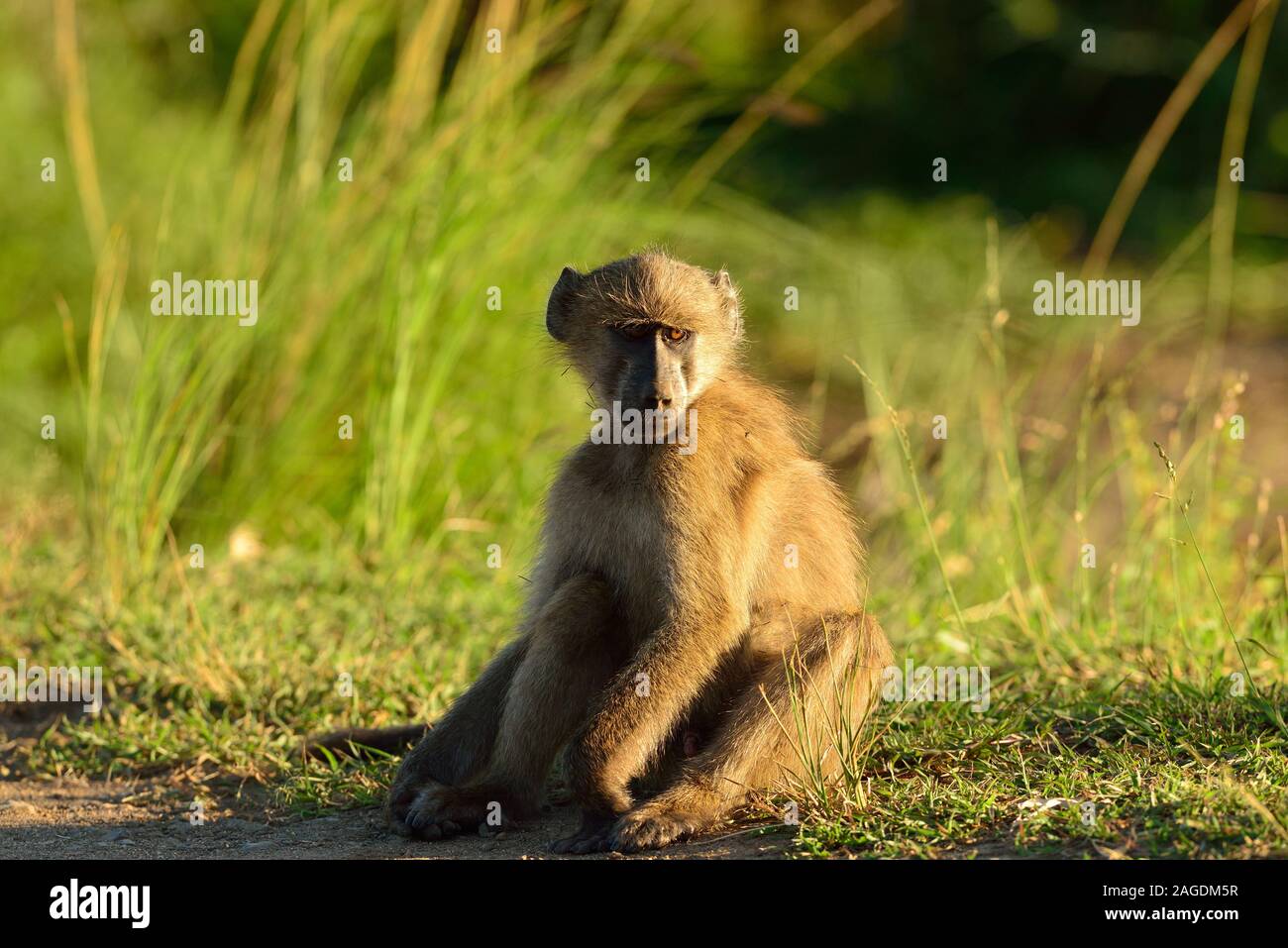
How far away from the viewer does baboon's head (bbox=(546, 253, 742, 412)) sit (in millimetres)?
4242

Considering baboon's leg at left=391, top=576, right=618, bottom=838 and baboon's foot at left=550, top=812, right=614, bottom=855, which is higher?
baboon's leg at left=391, top=576, right=618, bottom=838

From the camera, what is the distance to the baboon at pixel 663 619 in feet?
13.4

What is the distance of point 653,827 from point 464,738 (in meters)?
0.79

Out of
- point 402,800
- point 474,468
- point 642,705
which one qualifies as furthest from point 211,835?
point 474,468

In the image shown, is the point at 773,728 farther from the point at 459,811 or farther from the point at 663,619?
the point at 459,811

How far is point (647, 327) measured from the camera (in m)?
4.33

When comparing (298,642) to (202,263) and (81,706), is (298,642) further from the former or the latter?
(202,263)

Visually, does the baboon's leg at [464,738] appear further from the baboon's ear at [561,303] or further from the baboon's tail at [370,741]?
the baboon's ear at [561,303]

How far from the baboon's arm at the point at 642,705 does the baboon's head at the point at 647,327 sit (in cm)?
64

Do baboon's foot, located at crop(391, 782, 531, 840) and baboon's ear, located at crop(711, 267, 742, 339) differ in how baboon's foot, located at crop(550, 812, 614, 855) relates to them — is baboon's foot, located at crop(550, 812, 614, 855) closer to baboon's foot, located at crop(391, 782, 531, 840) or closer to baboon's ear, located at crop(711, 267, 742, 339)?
baboon's foot, located at crop(391, 782, 531, 840)

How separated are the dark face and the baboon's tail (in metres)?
1.35

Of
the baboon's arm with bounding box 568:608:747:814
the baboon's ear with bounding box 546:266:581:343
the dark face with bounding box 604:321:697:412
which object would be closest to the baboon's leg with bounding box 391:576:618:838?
the baboon's arm with bounding box 568:608:747:814

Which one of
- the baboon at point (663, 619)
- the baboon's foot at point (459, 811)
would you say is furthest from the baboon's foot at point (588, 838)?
the baboon's foot at point (459, 811)

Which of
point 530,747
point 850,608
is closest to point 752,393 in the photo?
point 850,608
